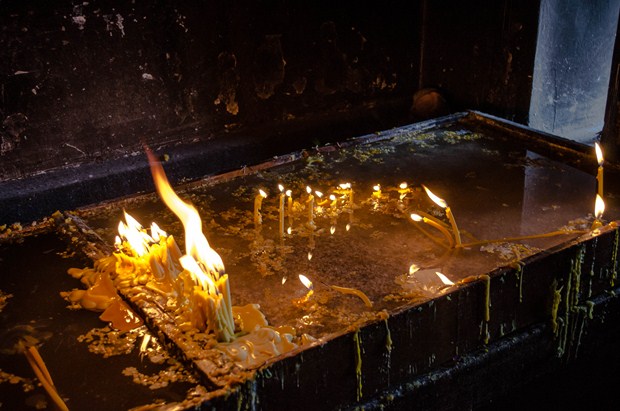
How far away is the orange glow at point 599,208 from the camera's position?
4098mm

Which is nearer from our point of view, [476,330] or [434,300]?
[434,300]

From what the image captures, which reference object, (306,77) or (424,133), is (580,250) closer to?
(424,133)

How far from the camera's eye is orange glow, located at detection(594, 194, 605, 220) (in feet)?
13.4

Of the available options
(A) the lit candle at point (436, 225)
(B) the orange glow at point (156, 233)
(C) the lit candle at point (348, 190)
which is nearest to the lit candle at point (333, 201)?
(C) the lit candle at point (348, 190)

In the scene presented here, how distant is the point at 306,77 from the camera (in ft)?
20.8

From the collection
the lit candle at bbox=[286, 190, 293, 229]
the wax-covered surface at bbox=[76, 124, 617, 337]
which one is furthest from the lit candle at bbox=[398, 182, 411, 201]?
the lit candle at bbox=[286, 190, 293, 229]

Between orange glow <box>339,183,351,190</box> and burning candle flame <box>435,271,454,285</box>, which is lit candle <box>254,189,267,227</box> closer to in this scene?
orange glow <box>339,183,351,190</box>

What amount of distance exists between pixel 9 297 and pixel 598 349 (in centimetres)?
354

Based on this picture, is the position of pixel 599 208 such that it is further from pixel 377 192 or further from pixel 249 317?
pixel 249 317

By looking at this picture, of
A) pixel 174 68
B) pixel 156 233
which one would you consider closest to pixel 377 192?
pixel 156 233

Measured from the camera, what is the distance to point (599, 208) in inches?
162

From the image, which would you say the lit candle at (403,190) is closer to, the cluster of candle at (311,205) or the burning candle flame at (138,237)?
the cluster of candle at (311,205)

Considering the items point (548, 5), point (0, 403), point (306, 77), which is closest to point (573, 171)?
point (548, 5)

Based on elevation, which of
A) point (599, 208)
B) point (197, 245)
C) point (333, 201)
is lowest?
point (333, 201)
